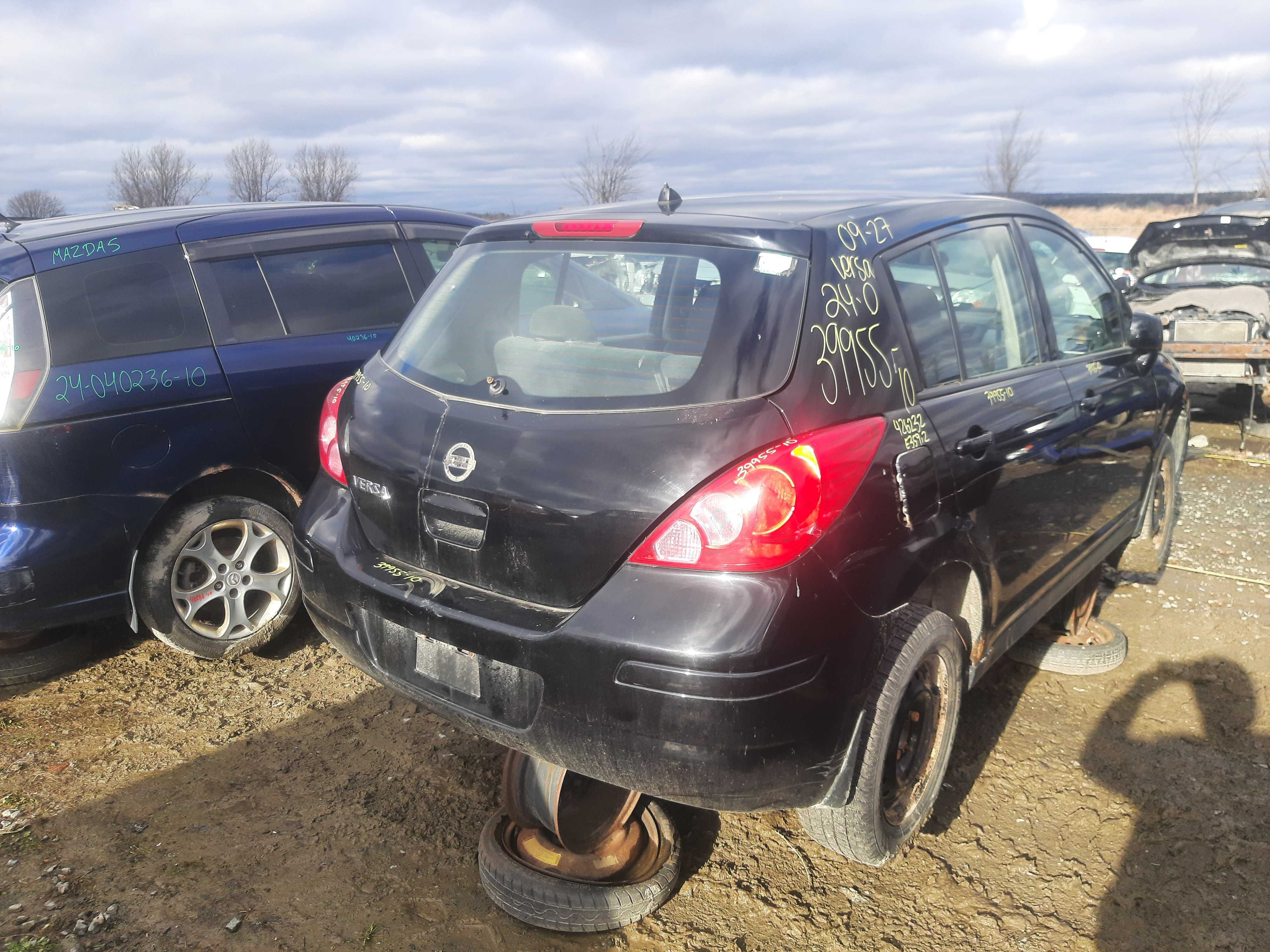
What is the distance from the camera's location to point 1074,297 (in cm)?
391

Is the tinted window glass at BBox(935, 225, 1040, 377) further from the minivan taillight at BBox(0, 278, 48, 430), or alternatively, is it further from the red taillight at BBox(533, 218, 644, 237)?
the minivan taillight at BBox(0, 278, 48, 430)

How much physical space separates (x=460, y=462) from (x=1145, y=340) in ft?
10.6

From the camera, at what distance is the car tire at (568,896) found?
2572mm

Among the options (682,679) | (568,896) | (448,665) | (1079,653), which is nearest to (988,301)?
(1079,653)

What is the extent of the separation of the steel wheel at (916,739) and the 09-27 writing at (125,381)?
10.2 feet

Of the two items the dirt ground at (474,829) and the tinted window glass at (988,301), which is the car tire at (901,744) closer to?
the dirt ground at (474,829)

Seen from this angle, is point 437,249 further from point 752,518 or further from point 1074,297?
point 752,518

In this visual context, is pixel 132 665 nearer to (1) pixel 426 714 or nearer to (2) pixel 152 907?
(1) pixel 426 714

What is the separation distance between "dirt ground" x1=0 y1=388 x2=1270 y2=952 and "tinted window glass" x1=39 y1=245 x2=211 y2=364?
1.43 m

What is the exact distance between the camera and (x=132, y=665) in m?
4.16

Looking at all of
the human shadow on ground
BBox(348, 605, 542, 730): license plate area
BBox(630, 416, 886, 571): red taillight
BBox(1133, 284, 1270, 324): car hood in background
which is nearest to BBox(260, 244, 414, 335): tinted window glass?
BBox(348, 605, 542, 730): license plate area

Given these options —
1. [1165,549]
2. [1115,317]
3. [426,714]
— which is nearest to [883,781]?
[426,714]

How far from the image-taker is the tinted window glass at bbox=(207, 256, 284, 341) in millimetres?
4207

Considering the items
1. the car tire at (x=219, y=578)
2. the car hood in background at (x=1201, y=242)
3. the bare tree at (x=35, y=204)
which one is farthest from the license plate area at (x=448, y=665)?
the bare tree at (x=35, y=204)
